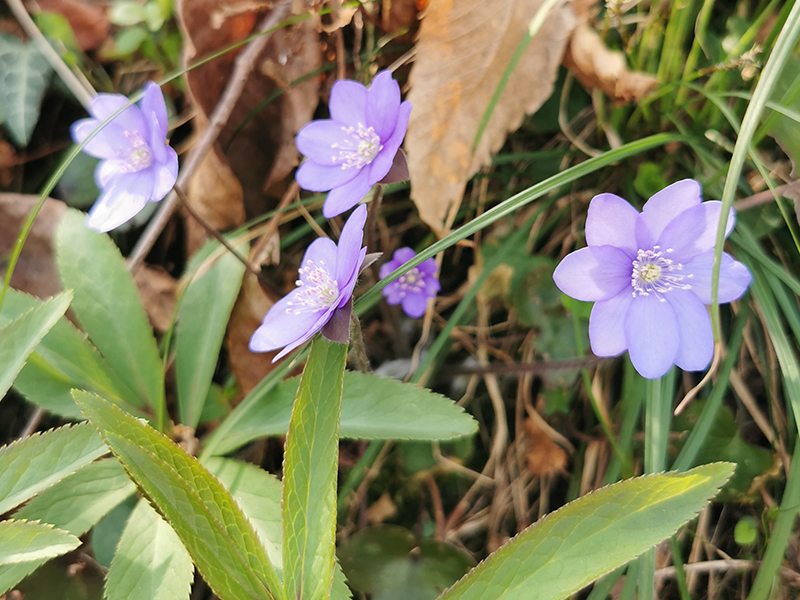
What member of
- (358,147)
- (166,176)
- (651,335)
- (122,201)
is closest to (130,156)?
(122,201)

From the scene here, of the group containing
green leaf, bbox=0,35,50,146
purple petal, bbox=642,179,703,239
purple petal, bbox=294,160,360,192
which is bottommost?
purple petal, bbox=642,179,703,239

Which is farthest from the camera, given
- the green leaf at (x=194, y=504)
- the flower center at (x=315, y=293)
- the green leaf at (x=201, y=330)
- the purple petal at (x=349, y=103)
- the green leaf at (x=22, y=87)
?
the green leaf at (x=22, y=87)

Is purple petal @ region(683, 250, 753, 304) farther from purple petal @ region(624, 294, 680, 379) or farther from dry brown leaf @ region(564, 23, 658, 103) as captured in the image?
dry brown leaf @ region(564, 23, 658, 103)

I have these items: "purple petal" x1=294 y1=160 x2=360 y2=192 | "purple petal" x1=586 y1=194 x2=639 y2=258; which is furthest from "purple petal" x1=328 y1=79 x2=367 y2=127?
"purple petal" x1=586 y1=194 x2=639 y2=258

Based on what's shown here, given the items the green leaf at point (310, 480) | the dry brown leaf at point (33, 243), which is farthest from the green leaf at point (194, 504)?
the dry brown leaf at point (33, 243)

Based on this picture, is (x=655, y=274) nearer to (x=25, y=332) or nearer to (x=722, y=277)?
(x=722, y=277)

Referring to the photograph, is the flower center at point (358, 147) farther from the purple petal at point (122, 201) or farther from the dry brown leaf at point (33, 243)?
the dry brown leaf at point (33, 243)
